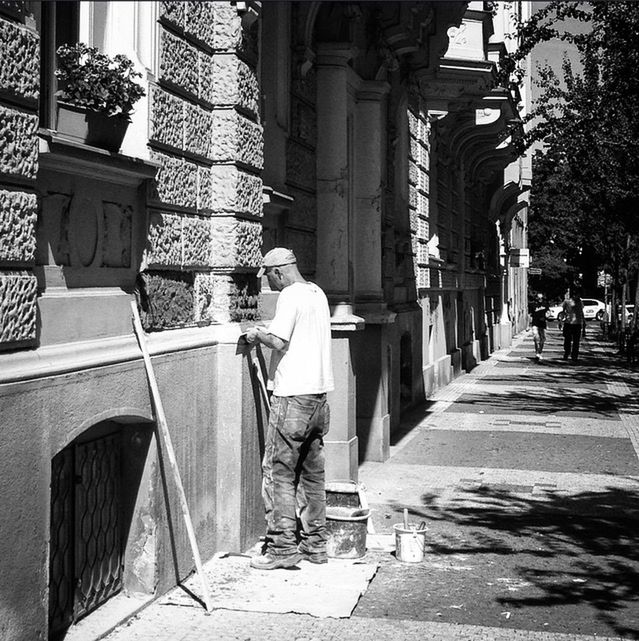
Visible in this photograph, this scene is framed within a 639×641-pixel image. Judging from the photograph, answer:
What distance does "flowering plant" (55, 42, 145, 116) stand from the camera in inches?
213

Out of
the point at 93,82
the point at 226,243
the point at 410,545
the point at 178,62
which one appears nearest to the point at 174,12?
the point at 178,62

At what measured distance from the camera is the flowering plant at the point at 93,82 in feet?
17.7

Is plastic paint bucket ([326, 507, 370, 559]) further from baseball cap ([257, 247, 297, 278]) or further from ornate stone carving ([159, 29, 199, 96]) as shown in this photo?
ornate stone carving ([159, 29, 199, 96])

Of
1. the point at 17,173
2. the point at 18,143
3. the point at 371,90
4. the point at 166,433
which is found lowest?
the point at 166,433

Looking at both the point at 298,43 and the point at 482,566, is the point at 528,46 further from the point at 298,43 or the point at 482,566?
the point at 482,566

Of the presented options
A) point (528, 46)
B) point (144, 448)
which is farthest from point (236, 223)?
point (528, 46)

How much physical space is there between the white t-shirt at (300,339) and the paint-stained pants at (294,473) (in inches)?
3.3

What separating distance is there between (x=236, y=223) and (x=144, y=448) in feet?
5.87

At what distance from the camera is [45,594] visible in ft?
15.9

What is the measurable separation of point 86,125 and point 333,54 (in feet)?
17.5

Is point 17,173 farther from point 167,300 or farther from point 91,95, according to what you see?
point 167,300

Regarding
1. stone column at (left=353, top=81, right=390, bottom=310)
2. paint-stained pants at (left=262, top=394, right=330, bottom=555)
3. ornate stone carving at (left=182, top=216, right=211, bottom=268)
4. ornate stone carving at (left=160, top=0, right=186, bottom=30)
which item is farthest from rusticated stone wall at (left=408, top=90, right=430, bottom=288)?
ornate stone carving at (left=160, top=0, right=186, bottom=30)

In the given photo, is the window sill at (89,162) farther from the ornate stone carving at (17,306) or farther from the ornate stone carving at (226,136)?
the ornate stone carving at (226,136)

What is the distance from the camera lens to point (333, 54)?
1041 cm
